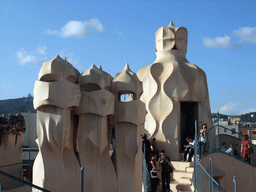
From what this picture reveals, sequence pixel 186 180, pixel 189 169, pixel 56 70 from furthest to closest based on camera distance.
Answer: pixel 189 169, pixel 186 180, pixel 56 70

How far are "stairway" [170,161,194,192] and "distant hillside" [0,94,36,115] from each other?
85.5 ft

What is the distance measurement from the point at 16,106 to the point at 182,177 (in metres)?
30.6

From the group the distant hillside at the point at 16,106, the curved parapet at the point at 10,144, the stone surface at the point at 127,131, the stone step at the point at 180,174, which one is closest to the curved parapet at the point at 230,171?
the stone step at the point at 180,174

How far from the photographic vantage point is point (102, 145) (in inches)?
314

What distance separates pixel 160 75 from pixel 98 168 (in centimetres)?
699

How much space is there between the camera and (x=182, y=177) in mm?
10992

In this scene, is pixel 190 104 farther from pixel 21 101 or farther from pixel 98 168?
pixel 21 101

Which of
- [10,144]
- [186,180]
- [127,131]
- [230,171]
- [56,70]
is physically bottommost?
[186,180]

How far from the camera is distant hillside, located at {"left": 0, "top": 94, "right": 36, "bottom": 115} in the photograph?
117 ft

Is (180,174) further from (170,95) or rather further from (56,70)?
(56,70)

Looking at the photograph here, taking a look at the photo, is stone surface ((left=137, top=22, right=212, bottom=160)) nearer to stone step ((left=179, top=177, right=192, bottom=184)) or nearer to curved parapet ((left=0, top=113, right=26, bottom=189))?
stone step ((left=179, top=177, right=192, bottom=184))

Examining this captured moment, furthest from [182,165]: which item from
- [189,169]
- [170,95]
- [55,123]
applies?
[55,123]

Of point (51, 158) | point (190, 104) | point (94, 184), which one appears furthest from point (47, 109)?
point (190, 104)

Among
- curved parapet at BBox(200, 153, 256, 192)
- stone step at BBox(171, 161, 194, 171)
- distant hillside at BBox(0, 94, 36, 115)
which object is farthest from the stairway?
distant hillside at BBox(0, 94, 36, 115)
